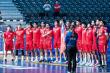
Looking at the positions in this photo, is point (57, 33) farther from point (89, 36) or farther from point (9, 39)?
point (9, 39)

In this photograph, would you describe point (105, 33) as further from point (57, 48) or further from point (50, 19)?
point (50, 19)

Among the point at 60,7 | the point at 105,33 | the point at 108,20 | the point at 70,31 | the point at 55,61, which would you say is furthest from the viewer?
the point at 60,7

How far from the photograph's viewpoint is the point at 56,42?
75.8 ft

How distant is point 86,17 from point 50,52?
11085 millimetres

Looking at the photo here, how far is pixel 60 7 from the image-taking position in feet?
117

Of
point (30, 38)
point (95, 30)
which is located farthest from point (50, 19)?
point (95, 30)

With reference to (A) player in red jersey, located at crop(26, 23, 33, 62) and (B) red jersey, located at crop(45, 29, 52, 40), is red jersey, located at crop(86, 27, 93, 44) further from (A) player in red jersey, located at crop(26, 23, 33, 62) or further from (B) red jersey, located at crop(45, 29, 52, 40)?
(A) player in red jersey, located at crop(26, 23, 33, 62)

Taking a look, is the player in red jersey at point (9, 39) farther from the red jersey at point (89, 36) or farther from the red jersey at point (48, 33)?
the red jersey at point (89, 36)

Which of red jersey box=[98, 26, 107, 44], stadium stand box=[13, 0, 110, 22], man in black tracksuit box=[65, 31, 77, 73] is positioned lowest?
man in black tracksuit box=[65, 31, 77, 73]

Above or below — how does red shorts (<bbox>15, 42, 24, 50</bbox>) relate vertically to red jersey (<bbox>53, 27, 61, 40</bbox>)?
below

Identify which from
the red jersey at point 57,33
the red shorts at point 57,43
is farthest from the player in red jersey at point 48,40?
the red shorts at point 57,43

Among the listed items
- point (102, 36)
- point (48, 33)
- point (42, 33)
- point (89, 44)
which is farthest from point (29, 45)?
point (102, 36)

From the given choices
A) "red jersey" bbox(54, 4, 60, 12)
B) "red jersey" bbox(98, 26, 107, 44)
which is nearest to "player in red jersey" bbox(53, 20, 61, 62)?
"red jersey" bbox(98, 26, 107, 44)

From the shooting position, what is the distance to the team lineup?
2069 cm
